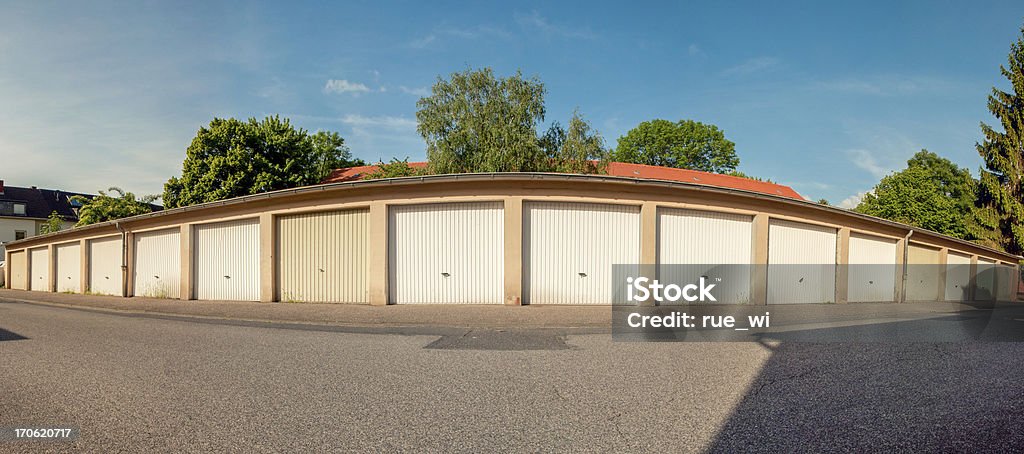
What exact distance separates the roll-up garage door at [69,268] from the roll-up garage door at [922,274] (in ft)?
114

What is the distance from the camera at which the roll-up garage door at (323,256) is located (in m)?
13.7

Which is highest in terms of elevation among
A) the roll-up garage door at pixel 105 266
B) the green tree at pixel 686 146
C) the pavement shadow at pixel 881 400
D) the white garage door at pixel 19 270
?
the green tree at pixel 686 146

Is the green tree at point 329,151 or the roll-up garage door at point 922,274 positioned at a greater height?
the green tree at point 329,151

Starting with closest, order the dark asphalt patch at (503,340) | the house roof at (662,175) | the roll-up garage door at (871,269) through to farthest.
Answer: the dark asphalt patch at (503,340), the roll-up garage door at (871,269), the house roof at (662,175)

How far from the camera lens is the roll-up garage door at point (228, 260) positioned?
15328mm

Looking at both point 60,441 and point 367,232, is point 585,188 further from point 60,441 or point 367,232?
point 60,441

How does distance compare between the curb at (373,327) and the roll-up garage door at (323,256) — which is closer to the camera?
the curb at (373,327)

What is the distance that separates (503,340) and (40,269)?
3112 cm

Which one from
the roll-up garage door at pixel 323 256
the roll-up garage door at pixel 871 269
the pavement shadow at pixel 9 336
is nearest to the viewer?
the pavement shadow at pixel 9 336

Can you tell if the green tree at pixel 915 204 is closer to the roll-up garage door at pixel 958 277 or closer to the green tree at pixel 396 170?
the roll-up garage door at pixel 958 277

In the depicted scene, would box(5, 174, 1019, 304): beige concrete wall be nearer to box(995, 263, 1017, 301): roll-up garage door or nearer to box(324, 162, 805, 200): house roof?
box(995, 263, 1017, 301): roll-up garage door

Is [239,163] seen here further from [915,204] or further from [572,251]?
[915,204]

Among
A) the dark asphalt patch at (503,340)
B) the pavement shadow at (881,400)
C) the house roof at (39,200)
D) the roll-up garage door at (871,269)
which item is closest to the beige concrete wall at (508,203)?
the roll-up garage door at (871,269)

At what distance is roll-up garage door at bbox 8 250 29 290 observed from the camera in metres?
28.8
